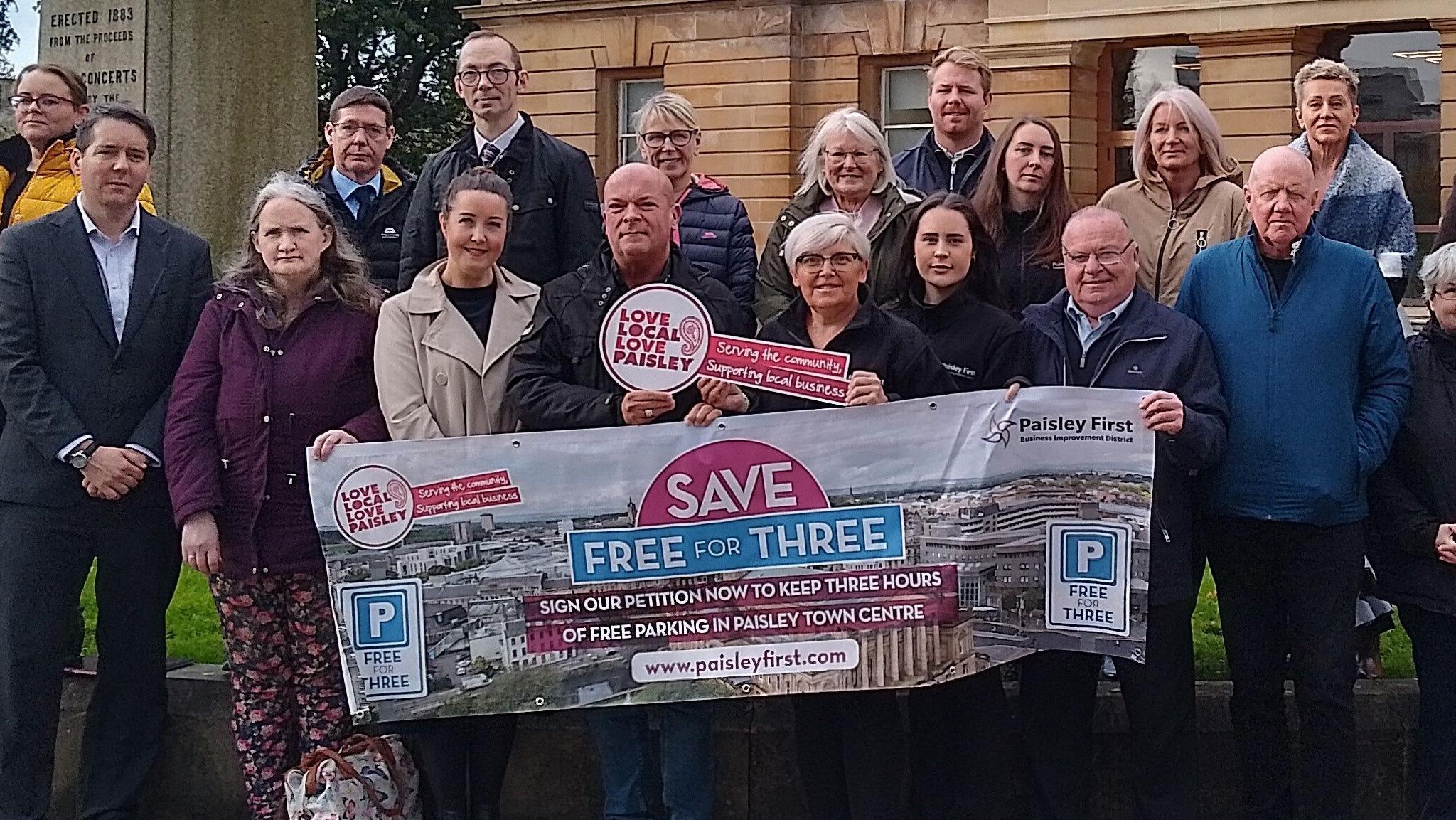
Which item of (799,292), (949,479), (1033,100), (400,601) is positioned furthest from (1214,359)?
(1033,100)

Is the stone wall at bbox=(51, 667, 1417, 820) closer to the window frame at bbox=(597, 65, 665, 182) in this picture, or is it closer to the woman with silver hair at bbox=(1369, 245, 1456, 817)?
the woman with silver hair at bbox=(1369, 245, 1456, 817)

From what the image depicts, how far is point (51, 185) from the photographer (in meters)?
6.96

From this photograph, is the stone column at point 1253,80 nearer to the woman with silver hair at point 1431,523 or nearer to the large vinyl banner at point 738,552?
the woman with silver hair at point 1431,523

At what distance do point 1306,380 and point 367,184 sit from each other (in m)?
3.84

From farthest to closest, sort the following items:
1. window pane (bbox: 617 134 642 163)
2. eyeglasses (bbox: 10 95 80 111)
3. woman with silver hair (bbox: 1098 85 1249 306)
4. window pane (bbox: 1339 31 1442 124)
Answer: window pane (bbox: 617 134 642 163) < window pane (bbox: 1339 31 1442 124) < eyeglasses (bbox: 10 95 80 111) < woman with silver hair (bbox: 1098 85 1249 306)

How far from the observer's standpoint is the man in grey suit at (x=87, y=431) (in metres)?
5.64

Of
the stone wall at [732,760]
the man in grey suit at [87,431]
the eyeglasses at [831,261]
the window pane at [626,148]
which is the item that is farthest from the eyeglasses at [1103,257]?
the window pane at [626,148]

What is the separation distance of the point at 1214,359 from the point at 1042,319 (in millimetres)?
549

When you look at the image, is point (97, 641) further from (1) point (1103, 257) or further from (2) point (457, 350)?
(1) point (1103, 257)

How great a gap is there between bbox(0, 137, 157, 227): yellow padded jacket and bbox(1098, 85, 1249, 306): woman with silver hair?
3912 mm

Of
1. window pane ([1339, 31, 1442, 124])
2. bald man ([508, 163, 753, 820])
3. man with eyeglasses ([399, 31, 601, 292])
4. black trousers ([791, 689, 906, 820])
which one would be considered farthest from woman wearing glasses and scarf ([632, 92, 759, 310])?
window pane ([1339, 31, 1442, 124])

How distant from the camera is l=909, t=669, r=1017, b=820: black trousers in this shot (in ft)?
17.7

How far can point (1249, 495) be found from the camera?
5.34m

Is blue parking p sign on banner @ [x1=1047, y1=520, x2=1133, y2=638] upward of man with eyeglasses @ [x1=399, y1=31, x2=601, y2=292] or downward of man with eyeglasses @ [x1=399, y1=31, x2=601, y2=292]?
downward
